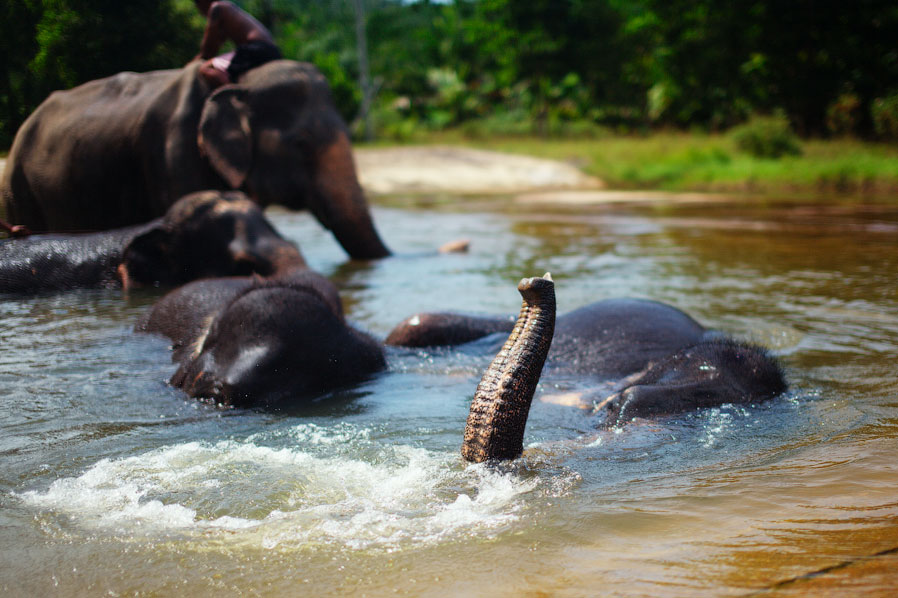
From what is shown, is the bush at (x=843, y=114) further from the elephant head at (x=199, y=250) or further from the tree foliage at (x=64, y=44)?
the tree foliage at (x=64, y=44)

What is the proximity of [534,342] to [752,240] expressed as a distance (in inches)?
322

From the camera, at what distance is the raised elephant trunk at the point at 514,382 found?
301cm

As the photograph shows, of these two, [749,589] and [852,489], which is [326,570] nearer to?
[749,589]

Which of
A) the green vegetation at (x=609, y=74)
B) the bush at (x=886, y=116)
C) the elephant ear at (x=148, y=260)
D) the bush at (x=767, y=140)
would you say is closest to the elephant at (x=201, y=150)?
→ the green vegetation at (x=609, y=74)

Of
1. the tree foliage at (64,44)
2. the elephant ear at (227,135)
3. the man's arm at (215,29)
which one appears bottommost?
the elephant ear at (227,135)

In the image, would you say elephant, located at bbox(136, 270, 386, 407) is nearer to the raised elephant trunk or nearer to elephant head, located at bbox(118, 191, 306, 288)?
the raised elephant trunk

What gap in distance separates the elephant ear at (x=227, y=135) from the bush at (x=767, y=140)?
14.4 m

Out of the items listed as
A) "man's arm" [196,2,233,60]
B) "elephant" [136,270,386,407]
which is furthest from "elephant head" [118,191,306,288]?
"man's arm" [196,2,233,60]

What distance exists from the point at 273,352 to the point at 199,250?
2579 millimetres

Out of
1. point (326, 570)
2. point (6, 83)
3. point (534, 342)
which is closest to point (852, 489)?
point (534, 342)

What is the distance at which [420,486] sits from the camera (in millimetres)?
2979

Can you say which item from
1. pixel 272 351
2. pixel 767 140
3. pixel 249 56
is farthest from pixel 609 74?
pixel 272 351

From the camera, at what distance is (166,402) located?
4.20m

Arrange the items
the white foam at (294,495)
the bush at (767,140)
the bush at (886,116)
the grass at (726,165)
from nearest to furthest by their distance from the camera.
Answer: the white foam at (294,495), the grass at (726,165), the bush at (886,116), the bush at (767,140)
